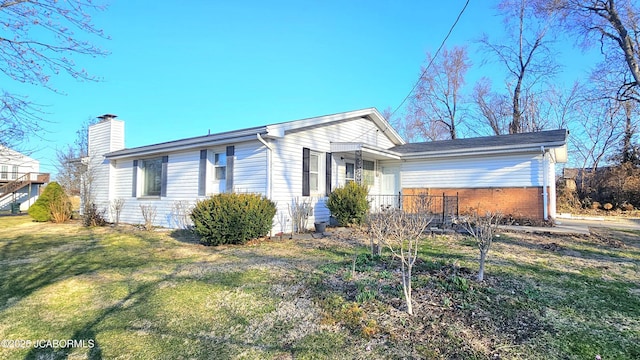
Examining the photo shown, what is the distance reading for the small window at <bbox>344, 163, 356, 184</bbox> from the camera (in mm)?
12391

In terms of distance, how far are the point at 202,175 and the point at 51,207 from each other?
27.4ft

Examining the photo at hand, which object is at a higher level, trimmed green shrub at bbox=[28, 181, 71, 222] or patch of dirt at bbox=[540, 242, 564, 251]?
trimmed green shrub at bbox=[28, 181, 71, 222]

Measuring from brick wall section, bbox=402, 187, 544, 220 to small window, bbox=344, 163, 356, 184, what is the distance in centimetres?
375

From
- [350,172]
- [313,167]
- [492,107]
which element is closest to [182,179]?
[313,167]

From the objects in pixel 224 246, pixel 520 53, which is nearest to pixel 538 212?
pixel 224 246

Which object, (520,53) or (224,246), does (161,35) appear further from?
(520,53)

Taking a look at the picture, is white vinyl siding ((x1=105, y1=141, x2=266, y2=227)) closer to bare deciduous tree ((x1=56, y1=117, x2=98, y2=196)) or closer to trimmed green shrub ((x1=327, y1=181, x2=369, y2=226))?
trimmed green shrub ((x1=327, y1=181, x2=369, y2=226))

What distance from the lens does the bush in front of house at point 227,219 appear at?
771 centimetres

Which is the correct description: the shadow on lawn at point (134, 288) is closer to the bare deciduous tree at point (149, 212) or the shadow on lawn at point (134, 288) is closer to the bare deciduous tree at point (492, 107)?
the bare deciduous tree at point (149, 212)

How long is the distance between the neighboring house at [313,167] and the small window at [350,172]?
4 centimetres

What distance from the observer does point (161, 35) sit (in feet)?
33.3

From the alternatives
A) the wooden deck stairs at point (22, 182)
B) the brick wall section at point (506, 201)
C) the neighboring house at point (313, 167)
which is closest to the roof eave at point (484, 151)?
the neighboring house at point (313, 167)

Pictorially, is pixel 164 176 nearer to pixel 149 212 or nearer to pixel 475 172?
pixel 149 212

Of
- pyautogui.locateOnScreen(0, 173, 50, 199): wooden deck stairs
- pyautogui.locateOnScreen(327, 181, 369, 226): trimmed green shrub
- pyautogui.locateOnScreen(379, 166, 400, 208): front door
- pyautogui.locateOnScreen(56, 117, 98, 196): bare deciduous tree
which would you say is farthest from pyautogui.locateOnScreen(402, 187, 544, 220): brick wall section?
pyautogui.locateOnScreen(0, 173, 50, 199): wooden deck stairs
